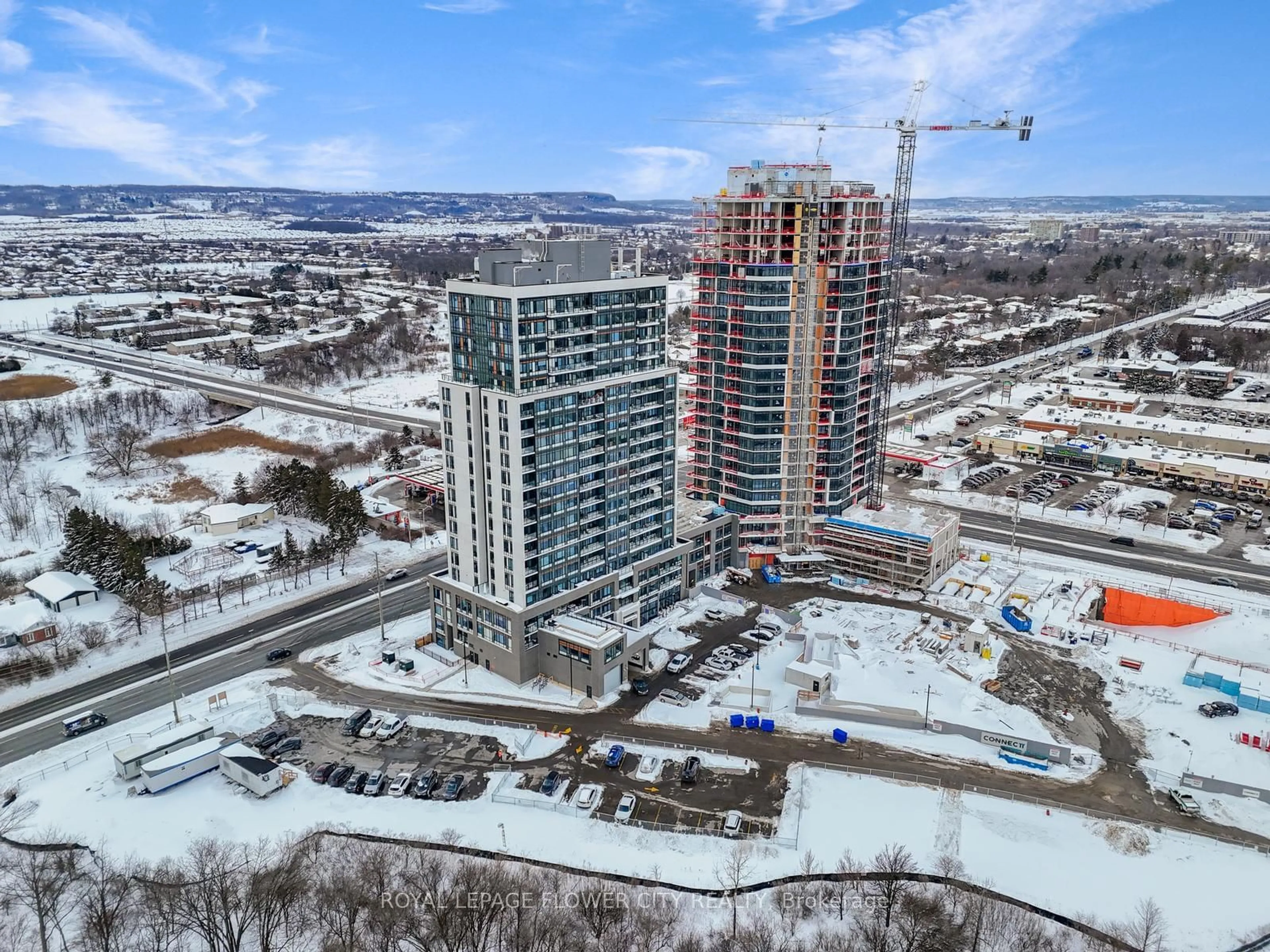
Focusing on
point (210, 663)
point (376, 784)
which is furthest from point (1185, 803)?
point (210, 663)

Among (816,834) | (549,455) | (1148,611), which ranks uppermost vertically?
(549,455)

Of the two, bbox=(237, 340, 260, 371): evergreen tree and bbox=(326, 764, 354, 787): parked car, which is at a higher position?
bbox=(237, 340, 260, 371): evergreen tree

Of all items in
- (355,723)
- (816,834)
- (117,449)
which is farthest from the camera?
(117,449)

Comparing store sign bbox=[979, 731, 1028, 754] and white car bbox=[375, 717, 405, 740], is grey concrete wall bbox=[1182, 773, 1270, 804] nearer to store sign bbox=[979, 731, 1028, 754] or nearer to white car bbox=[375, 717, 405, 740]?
store sign bbox=[979, 731, 1028, 754]

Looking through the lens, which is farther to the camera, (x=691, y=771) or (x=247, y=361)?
(x=247, y=361)

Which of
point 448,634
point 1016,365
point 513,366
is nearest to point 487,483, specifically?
point 513,366

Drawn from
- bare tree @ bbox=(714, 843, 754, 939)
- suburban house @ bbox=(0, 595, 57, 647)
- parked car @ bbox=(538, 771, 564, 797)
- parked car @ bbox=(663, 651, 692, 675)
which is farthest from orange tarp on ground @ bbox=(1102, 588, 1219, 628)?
suburban house @ bbox=(0, 595, 57, 647)

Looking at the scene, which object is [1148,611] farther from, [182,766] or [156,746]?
[156,746]
